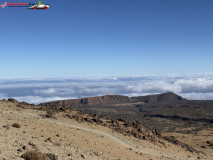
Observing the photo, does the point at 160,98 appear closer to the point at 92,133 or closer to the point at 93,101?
the point at 93,101

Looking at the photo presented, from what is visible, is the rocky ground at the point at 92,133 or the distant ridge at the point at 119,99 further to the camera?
the distant ridge at the point at 119,99

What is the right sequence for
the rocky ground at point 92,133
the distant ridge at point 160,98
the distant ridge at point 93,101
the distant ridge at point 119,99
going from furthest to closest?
the distant ridge at point 160,98 < the distant ridge at point 119,99 < the distant ridge at point 93,101 < the rocky ground at point 92,133

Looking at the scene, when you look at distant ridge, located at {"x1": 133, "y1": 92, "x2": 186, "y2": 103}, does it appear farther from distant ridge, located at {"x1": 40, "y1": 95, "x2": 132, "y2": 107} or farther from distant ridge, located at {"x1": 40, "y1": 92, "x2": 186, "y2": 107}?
distant ridge, located at {"x1": 40, "y1": 95, "x2": 132, "y2": 107}

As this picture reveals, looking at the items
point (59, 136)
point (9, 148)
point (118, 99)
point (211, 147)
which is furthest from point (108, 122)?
point (118, 99)

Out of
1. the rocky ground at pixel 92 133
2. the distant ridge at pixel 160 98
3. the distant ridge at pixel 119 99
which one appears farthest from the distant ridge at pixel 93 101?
the rocky ground at pixel 92 133

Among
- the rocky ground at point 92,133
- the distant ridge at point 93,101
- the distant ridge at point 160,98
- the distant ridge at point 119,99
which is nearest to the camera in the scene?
the rocky ground at point 92,133

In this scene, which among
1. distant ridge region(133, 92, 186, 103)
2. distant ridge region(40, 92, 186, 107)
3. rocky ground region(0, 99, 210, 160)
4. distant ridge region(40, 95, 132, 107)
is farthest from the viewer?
distant ridge region(133, 92, 186, 103)

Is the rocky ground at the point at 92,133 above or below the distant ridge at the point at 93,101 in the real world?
above

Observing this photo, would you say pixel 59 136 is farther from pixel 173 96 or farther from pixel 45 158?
pixel 173 96

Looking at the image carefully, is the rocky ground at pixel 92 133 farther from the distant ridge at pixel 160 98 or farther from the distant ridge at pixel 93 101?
the distant ridge at pixel 160 98

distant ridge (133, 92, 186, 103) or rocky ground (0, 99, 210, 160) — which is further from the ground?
rocky ground (0, 99, 210, 160)

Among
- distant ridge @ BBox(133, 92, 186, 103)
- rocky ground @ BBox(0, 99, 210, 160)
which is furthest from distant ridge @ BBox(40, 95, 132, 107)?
rocky ground @ BBox(0, 99, 210, 160)
